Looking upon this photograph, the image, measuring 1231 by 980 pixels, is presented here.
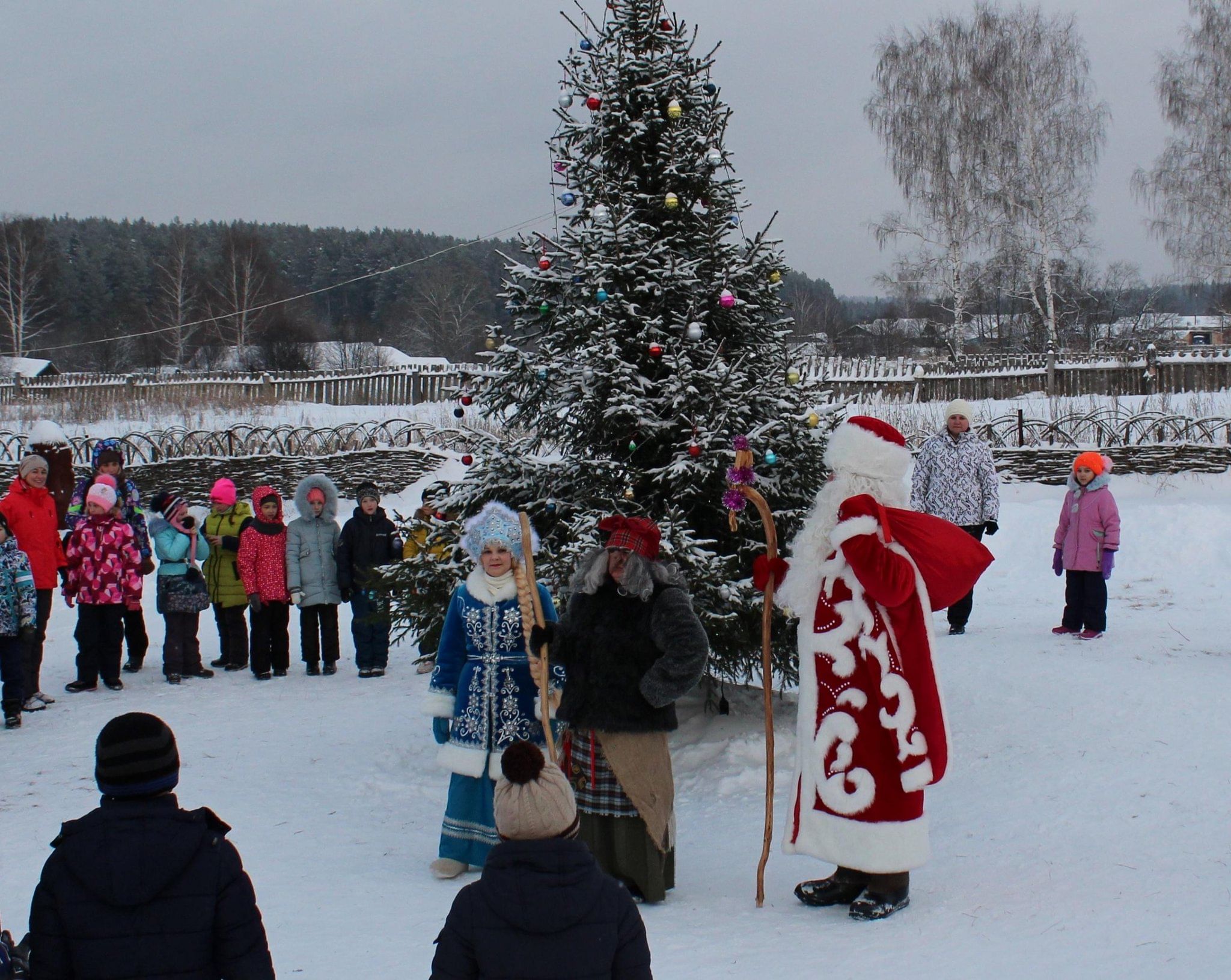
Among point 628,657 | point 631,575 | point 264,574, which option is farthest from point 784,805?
point 264,574

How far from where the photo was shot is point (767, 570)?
4770 millimetres

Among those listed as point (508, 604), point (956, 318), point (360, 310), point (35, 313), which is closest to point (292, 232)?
point (360, 310)

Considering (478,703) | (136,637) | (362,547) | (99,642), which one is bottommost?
(136,637)

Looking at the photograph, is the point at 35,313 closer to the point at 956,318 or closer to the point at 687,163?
the point at 956,318

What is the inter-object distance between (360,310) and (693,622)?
6812 cm

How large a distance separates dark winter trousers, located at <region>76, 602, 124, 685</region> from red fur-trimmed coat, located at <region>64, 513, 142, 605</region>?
0.12m

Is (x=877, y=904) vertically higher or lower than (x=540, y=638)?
lower

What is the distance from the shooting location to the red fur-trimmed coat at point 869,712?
434 centimetres

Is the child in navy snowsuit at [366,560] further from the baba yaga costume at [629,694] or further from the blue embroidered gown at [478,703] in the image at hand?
the baba yaga costume at [629,694]

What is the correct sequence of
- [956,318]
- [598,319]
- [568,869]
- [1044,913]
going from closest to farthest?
[568,869], [1044,913], [598,319], [956,318]

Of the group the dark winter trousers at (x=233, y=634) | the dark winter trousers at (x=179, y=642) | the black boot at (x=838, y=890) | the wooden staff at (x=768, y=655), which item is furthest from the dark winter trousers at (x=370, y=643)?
the black boot at (x=838, y=890)

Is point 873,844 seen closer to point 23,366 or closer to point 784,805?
point 784,805

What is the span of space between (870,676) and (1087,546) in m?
5.64

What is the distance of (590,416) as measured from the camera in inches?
270
